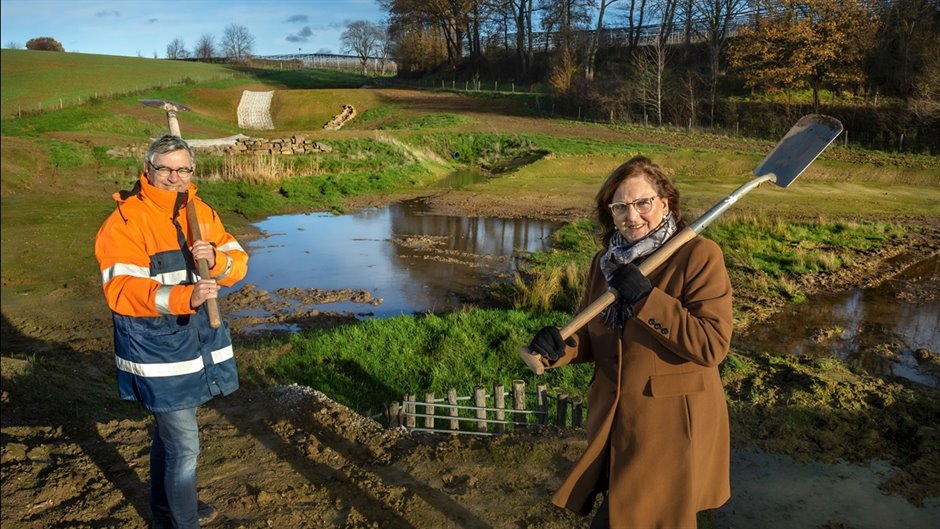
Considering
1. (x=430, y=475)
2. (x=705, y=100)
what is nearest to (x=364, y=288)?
(x=430, y=475)

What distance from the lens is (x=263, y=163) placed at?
24.2 metres

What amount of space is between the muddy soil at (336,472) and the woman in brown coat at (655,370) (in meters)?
1.64

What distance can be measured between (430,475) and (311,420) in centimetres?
135

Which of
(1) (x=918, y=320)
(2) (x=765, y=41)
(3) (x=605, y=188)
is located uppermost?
(2) (x=765, y=41)

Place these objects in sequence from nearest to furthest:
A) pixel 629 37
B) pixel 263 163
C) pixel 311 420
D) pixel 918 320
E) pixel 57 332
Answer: pixel 311 420 → pixel 57 332 → pixel 918 320 → pixel 263 163 → pixel 629 37

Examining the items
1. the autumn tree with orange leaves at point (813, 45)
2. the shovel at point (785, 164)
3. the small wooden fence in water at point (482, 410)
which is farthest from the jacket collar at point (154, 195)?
the autumn tree with orange leaves at point (813, 45)

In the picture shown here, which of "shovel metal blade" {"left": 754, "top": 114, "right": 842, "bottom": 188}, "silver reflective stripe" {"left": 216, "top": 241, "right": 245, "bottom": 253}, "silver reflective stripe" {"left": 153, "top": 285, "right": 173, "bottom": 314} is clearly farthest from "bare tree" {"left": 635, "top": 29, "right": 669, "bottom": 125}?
"silver reflective stripe" {"left": 153, "top": 285, "right": 173, "bottom": 314}

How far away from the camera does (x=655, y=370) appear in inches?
96.7

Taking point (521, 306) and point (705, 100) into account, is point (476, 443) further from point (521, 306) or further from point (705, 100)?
point (705, 100)

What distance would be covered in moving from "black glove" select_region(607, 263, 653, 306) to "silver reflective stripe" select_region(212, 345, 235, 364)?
6.36ft

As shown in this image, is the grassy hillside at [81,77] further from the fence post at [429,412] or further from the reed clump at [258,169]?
the fence post at [429,412]

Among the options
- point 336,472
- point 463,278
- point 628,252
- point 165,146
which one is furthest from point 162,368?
point 463,278

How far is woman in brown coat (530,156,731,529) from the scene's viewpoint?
2.31 meters

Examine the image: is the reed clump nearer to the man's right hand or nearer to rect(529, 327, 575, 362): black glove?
the man's right hand
